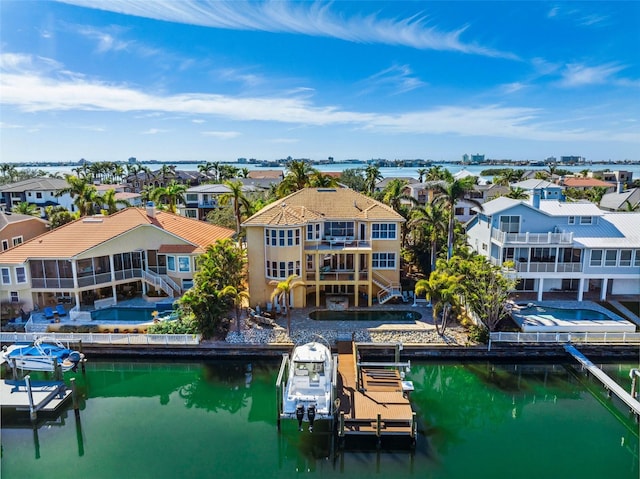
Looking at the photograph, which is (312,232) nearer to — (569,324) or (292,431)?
(292,431)

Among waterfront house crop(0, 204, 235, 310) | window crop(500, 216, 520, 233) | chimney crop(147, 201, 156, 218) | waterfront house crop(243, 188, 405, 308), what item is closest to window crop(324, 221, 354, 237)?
waterfront house crop(243, 188, 405, 308)

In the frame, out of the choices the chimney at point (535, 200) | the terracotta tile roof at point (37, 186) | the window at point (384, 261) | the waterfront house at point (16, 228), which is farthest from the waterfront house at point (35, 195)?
the chimney at point (535, 200)

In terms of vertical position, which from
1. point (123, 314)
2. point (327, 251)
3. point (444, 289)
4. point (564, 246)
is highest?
point (564, 246)

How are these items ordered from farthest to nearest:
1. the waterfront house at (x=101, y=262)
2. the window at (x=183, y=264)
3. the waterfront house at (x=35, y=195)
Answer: the waterfront house at (x=35, y=195), the window at (x=183, y=264), the waterfront house at (x=101, y=262)

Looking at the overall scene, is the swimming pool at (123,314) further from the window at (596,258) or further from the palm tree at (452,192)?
the window at (596,258)

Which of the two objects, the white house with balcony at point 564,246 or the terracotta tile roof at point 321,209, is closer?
the white house with balcony at point 564,246

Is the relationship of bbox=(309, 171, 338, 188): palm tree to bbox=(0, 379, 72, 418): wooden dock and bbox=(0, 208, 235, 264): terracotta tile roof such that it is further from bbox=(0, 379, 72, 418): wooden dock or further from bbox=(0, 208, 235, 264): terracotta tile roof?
bbox=(0, 379, 72, 418): wooden dock

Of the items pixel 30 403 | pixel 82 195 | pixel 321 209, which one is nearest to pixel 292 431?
pixel 30 403
